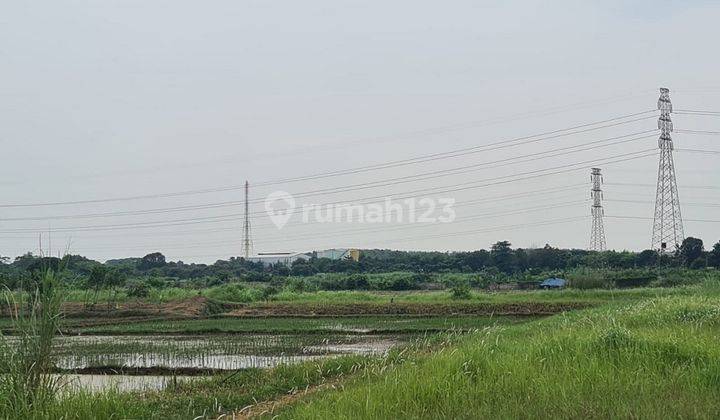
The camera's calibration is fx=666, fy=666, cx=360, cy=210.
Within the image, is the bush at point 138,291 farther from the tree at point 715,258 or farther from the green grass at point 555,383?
the tree at point 715,258

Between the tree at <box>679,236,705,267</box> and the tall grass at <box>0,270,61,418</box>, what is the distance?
60215 mm

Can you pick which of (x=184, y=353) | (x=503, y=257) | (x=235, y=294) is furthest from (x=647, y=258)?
(x=184, y=353)

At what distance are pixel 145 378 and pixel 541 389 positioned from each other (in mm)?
9665

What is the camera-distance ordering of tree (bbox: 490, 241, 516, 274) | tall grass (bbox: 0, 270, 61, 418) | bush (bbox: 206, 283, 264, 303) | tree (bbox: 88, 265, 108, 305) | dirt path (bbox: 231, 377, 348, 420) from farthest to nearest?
tree (bbox: 490, 241, 516, 274)
bush (bbox: 206, 283, 264, 303)
tree (bbox: 88, 265, 108, 305)
dirt path (bbox: 231, 377, 348, 420)
tall grass (bbox: 0, 270, 61, 418)

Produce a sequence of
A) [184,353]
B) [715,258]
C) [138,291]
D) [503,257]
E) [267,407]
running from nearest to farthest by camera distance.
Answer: [267,407] → [184,353] → [138,291] → [715,258] → [503,257]

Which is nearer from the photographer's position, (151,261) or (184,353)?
(184,353)

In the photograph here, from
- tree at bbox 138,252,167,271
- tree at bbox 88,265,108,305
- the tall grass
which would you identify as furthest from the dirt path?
tree at bbox 138,252,167,271

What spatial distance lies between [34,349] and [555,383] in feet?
18.7

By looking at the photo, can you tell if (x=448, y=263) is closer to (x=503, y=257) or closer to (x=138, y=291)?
(x=503, y=257)

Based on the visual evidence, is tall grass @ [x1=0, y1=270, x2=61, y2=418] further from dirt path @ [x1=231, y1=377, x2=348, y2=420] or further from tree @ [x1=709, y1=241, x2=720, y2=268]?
tree @ [x1=709, y1=241, x2=720, y2=268]

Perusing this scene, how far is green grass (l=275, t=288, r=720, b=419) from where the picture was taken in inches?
240

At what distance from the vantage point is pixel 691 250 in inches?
2327

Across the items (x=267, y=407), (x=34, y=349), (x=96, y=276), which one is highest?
(x=96, y=276)

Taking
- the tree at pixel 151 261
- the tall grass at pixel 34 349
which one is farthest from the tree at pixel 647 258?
the tall grass at pixel 34 349
